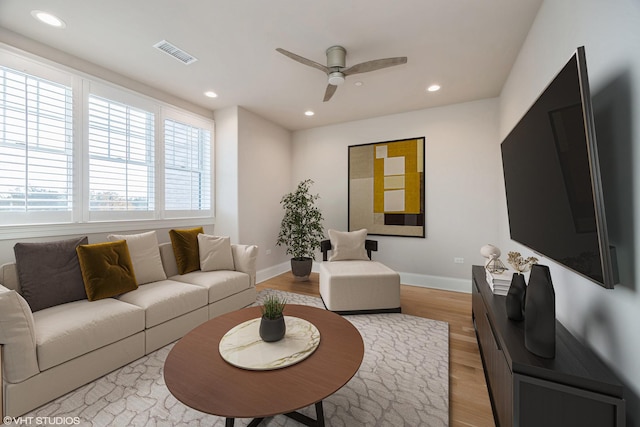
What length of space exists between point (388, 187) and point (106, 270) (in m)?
3.78

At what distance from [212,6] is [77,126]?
1.92 metres

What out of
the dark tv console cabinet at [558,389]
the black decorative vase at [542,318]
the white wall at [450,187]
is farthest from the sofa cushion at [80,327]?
the white wall at [450,187]

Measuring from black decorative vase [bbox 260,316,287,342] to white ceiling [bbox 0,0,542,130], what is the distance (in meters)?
2.27

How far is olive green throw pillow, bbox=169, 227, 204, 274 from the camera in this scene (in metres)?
3.04

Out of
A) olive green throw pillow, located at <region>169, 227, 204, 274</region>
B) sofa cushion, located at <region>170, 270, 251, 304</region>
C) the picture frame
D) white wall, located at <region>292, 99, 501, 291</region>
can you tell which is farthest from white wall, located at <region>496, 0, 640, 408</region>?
olive green throw pillow, located at <region>169, 227, 204, 274</region>

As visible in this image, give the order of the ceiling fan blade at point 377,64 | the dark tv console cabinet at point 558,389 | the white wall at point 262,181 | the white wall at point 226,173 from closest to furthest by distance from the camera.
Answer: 1. the dark tv console cabinet at point 558,389
2. the ceiling fan blade at point 377,64
3. the white wall at point 226,173
4. the white wall at point 262,181

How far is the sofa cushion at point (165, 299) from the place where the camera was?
222 cm

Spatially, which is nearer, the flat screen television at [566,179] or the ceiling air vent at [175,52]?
the flat screen television at [566,179]

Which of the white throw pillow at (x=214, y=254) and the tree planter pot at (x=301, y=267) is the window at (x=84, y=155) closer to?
the white throw pillow at (x=214, y=254)

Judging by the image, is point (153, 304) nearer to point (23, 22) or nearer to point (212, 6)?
point (212, 6)

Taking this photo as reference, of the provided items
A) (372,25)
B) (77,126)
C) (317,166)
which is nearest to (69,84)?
(77,126)

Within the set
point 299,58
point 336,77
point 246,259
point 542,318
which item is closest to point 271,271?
point 246,259

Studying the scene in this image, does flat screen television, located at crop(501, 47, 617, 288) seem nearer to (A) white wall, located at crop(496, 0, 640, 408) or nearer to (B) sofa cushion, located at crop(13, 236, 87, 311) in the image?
(A) white wall, located at crop(496, 0, 640, 408)
